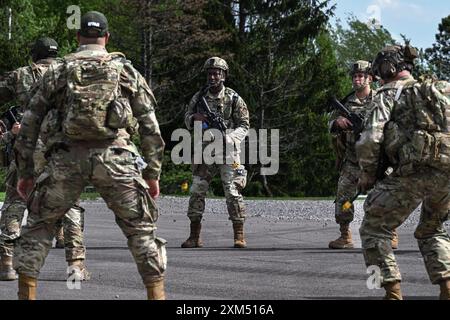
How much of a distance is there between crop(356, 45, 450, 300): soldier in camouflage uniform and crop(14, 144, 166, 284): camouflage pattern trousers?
1.56m

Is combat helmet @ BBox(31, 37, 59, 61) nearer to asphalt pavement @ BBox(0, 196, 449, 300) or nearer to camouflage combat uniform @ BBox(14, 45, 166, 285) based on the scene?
asphalt pavement @ BBox(0, 196, 449, 300)

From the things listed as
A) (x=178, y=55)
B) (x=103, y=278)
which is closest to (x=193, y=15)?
(x=178, y=55)

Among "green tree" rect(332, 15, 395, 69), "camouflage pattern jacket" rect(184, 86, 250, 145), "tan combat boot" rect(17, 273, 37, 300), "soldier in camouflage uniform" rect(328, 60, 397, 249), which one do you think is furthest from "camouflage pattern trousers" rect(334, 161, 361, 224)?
"green tree" rect(332, 15, 395, 69)

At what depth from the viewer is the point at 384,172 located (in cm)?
750

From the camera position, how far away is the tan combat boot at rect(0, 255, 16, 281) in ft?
29.6

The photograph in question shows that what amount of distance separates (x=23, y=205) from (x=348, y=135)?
4.32 metres

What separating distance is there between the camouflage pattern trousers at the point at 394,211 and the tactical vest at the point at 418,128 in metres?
0.09

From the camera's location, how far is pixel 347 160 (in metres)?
12.3

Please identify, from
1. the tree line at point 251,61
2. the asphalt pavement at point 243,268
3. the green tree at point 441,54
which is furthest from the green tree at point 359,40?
the asphalt pavement at point 243,268

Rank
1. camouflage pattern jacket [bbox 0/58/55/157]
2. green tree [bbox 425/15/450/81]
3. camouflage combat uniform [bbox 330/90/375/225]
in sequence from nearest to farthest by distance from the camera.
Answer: camouflage pattern jacket [bbox 0/58/55/157], camouflage combat uniform [bbox 330/90/375/225], green tree [bbox 425/15/450/81]

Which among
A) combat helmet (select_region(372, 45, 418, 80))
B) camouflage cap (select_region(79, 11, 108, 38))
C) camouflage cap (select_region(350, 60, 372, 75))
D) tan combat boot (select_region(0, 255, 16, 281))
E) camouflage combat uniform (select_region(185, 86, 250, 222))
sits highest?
camouflage cap (select_region(350, 60, 372, 75))

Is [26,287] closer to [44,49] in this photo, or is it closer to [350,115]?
[44,49]

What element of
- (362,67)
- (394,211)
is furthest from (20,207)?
(362,67)
